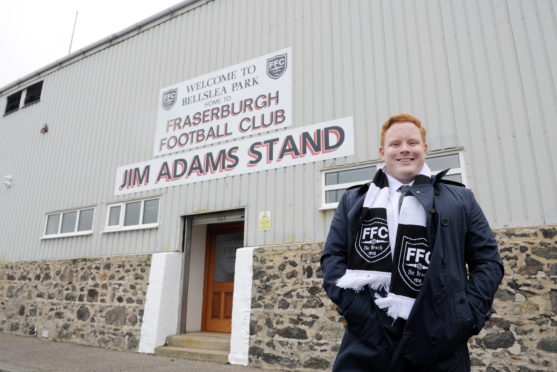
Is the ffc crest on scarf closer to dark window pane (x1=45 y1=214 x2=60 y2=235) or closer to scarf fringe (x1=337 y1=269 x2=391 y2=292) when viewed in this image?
scarf fringe (x1=337 y1=269 x2=391 y2=292)

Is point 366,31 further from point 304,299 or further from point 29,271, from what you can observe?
point 29,271

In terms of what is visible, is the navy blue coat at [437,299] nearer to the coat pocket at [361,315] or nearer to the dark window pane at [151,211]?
the coat pocket at [361,315]

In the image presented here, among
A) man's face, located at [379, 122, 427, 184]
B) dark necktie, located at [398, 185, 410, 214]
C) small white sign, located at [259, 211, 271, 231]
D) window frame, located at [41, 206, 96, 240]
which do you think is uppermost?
window frame, located at [41, 206, 96, 240]

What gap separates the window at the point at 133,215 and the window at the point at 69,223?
0.67m

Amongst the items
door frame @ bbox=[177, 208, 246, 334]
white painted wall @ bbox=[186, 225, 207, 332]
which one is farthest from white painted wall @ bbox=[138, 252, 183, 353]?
white painted wall @ bbox=[186, 225, 207, 332]

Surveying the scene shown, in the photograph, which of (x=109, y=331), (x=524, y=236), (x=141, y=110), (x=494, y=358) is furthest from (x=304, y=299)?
(x=141, y=110)

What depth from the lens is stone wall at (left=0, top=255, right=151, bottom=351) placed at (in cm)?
752

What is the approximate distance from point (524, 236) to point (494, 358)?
1517mm

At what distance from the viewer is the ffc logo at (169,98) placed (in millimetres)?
8695

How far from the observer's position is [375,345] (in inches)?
57.1

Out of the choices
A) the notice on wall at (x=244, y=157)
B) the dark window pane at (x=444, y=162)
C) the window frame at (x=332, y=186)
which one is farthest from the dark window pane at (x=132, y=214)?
the dark window pane at (x=444, y=162)

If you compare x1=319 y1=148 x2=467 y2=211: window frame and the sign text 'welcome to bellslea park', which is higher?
the sign text 'welcome to bellslea park'

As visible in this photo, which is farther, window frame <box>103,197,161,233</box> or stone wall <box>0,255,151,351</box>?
window frame <box>103,197,161,233</box>

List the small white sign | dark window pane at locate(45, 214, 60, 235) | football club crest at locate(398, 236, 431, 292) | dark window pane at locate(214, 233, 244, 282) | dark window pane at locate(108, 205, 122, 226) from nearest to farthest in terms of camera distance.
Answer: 1. football club crest at locate(398, 236, 431, 292)
2. the small white sign
3. dark window pane at locate(214, 233, 244, 282)
4. dark window pane at locate(108, 205, 122, 226)
5. dark window pane at locate(45, 214, 60, 235)
